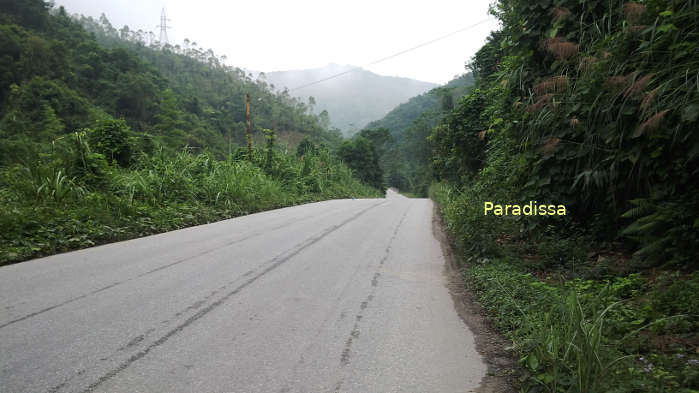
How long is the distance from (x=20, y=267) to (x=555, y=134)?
255 inches

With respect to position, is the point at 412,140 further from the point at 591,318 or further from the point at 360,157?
the point at 591,318

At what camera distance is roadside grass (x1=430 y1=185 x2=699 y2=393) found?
6.83 ft

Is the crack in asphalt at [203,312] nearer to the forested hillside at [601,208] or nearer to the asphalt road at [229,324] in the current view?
the asphalt road at [229,324]

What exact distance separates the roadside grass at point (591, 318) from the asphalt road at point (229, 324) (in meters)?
0.41

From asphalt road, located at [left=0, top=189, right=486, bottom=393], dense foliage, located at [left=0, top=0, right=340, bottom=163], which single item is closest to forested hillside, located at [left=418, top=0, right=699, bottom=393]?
asphalt road, located at [left=0, top=189, right=486, bottom=393]

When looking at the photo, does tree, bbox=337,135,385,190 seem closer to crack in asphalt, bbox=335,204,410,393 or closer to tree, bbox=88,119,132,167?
tree, bbox=88,119,132,167

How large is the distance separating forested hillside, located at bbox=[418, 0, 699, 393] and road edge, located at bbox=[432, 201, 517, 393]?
3.8 inches

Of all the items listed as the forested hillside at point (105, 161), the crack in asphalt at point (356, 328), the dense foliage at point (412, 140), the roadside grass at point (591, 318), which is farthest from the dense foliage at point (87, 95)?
the dense foliage at point (412, 140)

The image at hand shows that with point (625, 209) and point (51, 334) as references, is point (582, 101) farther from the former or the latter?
point (51, 334)

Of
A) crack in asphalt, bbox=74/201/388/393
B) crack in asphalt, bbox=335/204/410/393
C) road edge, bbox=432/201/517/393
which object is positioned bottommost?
road edge, bbox=432/201/517/393

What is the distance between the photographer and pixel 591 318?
2934 millimetres

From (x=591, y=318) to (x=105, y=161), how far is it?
956cm

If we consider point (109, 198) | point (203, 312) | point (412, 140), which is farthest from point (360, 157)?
point (203, 312)

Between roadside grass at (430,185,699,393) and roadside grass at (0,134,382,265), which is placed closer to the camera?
roadside grass at (430,185,699,393)
